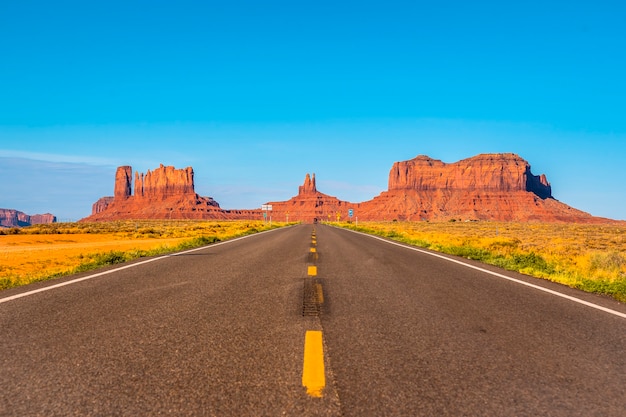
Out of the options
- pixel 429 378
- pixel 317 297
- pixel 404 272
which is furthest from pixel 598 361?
pixel 404 272

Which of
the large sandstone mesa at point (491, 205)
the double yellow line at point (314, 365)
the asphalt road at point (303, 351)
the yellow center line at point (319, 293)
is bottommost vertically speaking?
the asphalt road at point (303, 351)

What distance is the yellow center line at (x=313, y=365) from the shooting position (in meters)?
3.17

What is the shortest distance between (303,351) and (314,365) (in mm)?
410

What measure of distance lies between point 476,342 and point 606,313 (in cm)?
303

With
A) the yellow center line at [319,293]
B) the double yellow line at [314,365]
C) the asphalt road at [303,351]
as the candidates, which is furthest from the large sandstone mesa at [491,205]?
the double yellow line at [314,365]

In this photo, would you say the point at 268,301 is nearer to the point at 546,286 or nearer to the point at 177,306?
the point at 177,306

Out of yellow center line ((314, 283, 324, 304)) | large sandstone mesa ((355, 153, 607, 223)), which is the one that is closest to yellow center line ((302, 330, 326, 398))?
yellow center line ((314, 283, 324, 304))

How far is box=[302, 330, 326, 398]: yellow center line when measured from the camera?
125 inches

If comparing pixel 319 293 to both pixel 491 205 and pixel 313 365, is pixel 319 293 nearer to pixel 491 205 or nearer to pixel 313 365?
pixel 313 365

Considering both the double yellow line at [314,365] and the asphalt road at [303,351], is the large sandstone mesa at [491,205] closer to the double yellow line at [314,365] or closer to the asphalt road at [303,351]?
the asphalt road at [303,351]

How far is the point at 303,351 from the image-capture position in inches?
160

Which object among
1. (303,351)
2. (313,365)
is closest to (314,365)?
(313,365)

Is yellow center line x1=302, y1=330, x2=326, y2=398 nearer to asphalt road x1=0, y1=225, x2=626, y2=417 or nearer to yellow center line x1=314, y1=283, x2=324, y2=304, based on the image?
asphalt road x1=0, y1=225, x2=626, y2=417

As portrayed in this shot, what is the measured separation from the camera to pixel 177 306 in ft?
20.3
